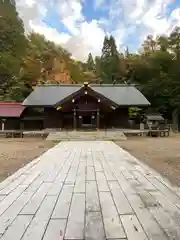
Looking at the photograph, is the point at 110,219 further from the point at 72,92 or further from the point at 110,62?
the point at 110,62

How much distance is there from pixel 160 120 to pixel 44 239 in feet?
74.7

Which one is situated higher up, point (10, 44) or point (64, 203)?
point (10, 44)

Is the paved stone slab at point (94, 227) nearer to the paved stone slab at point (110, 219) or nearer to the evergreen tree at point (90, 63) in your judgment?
the paved stone slab at point (110, 219)

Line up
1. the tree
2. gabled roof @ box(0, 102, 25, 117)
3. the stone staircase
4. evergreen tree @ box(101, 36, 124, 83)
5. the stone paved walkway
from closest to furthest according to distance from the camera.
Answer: the stone paved walkway
the stone staircase
gabled roof @ box(0, 102, 25, 117)
the tree
evergreen tree @ box(101, 36, 124, 83)

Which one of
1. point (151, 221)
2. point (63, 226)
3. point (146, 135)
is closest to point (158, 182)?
point (151, 221)

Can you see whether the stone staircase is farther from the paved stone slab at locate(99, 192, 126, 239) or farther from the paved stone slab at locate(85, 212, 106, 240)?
the paved stone slab at locate(85, 212, 106, 240)

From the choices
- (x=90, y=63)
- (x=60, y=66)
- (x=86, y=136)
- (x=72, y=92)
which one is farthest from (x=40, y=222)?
(x=90, y=63)

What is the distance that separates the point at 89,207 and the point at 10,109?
21.5 metres

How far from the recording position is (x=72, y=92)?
2339 cm

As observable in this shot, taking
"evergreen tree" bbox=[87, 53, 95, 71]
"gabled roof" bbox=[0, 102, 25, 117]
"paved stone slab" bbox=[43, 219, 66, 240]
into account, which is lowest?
"paved stone slab" bbox=[43, 219, 66, 240]

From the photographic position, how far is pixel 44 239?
204 cm

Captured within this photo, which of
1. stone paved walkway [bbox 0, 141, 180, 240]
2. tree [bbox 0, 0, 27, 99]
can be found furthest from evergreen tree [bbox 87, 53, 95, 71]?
stone paved walkway [bbox 0, 141, 180, 240]

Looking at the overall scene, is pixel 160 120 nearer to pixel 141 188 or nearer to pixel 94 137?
pixel 94 137

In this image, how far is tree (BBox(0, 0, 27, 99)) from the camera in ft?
89.2
